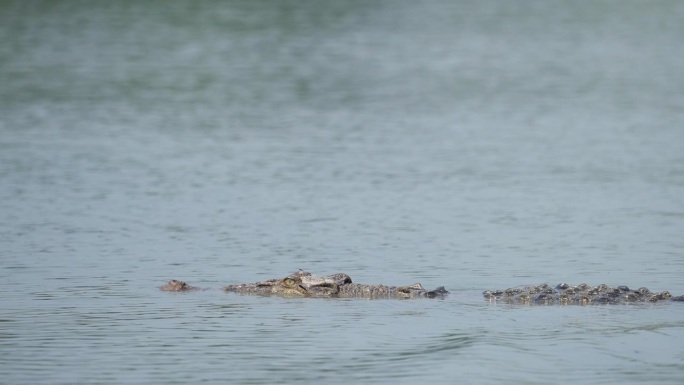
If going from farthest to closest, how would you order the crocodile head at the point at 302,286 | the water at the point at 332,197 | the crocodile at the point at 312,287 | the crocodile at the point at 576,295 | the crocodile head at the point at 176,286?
the crocodile head at the point at 176,286
the crocodile head at the point at 302,286
the crocodile at the point at 312,287
the crocodile at the point at 576,295
the water at the point at 332,197

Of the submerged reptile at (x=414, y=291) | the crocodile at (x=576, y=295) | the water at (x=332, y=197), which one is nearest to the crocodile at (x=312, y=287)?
the submerged reptile at (x=414, y=291)

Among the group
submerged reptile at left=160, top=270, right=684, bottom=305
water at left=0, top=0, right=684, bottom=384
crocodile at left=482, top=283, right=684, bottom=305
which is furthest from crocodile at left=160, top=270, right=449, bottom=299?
crocodile at left=482, top=283, right=684, bottom=305

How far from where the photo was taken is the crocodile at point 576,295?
14.9 metres

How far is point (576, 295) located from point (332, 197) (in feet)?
27.6

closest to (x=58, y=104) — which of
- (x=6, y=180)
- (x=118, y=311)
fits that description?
(x=6, y=180)

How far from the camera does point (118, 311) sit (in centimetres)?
1502

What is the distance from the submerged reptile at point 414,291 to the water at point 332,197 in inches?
8.9

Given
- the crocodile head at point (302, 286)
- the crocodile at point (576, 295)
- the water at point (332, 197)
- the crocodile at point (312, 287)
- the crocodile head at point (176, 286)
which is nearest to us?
the water at point (332, 197)

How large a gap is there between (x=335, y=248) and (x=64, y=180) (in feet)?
24.0

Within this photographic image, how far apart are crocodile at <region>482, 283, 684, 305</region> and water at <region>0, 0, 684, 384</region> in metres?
0.22

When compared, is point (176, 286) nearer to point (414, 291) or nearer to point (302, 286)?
point (302, 286)

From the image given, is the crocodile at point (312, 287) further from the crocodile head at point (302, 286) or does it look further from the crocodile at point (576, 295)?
the crocodile at point (576, 295)

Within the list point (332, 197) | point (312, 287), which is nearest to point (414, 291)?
point (312, 287)

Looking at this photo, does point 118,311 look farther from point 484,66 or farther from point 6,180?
point 484,66
